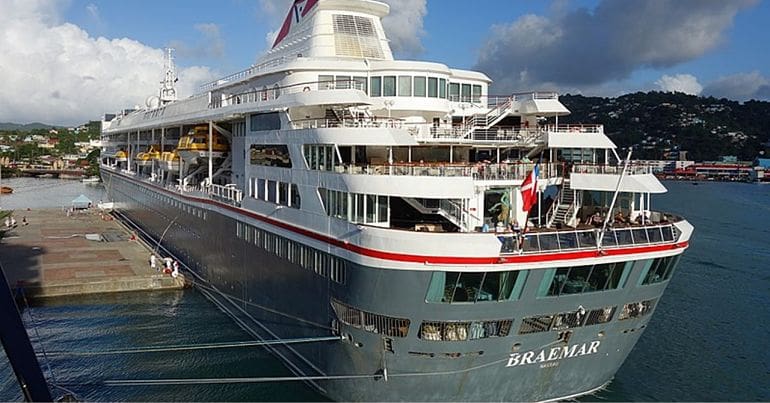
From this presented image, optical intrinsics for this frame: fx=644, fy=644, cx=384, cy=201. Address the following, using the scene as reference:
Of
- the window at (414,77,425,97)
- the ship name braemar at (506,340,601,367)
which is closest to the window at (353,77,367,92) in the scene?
the window at (414,77,425,97)

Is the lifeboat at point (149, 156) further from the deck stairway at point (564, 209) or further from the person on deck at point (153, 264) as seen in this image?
the deck stairway at point (564, 209)

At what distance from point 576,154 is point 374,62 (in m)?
6.78

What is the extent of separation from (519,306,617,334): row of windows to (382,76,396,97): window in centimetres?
822

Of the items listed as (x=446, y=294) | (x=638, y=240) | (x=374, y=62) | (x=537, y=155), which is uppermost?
(x=374, y=62)

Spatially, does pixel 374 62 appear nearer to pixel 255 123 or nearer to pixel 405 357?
pixel 255 123

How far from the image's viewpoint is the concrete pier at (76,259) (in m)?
29.2

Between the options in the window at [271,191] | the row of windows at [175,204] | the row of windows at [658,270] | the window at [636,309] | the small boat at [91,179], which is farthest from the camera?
the small boat at [91,179]

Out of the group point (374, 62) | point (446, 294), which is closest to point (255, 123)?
point (374, 62)

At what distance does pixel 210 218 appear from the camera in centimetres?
2605

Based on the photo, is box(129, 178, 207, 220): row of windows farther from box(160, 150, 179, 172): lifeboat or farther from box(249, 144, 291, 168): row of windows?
box(249, 144, 291, 168): row of windows

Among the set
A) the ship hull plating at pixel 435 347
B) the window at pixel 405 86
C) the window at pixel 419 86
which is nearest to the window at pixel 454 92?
the window at pixel 419 86

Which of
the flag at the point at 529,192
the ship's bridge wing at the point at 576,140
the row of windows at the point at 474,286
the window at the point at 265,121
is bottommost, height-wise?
the row of windows at the point at 474,286

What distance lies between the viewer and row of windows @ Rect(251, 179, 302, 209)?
18.5 m

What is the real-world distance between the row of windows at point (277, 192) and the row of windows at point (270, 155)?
57cm
